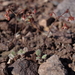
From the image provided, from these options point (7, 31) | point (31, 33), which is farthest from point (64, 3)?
point (7, 31)

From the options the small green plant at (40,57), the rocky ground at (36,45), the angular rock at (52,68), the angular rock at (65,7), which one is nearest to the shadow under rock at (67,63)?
the rocky ground at (36,45)

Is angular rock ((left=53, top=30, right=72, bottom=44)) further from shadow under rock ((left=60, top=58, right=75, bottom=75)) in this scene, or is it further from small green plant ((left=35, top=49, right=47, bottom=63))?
small green plant ((left=35, top=49, right=47, bottom=63))

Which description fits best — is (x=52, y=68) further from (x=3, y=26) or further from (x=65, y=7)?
(x=65, y=7)

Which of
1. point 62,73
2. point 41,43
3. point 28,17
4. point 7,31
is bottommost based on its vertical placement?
point 62,73

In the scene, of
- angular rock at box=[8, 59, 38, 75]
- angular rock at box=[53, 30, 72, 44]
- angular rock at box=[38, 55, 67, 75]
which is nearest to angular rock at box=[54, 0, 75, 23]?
angular rock at box=[53, 30, 72, 44]

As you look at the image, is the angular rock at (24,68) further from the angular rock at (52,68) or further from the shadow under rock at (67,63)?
the shadow under rock at (67,63)

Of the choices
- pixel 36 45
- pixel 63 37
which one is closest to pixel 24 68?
pixel 36 45

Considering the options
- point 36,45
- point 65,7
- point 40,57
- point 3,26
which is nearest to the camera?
point 40,57

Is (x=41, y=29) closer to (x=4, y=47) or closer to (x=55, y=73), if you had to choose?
(x=4, y=47)
